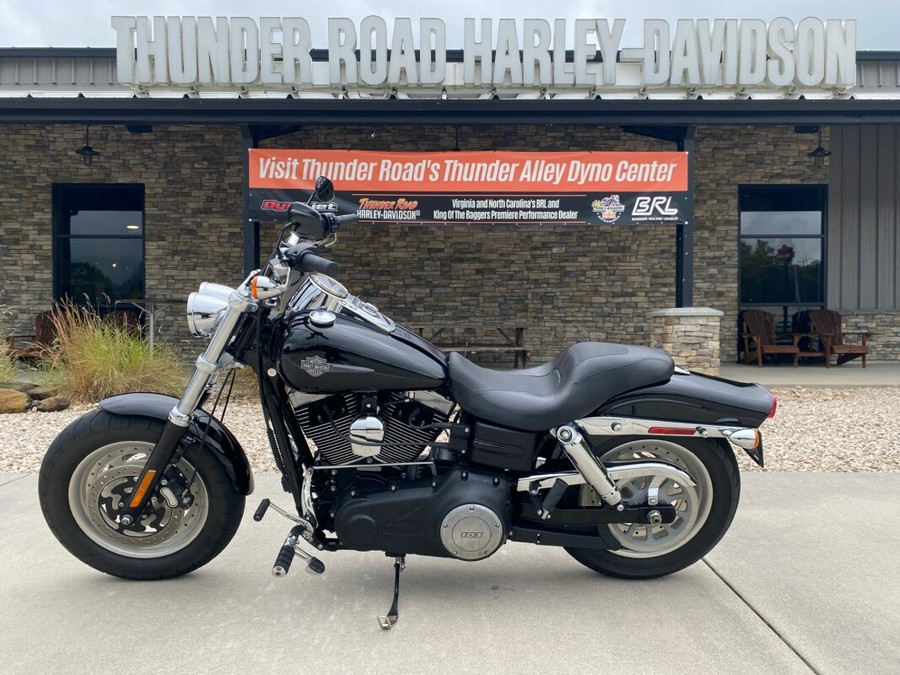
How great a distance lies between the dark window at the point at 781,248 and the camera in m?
13.2

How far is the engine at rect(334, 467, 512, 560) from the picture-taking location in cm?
270

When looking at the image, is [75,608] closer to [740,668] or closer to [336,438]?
[336,438]

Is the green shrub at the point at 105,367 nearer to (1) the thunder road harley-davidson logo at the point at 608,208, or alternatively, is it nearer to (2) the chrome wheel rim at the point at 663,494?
(2) the chrome wheel rim at the point at 663,494

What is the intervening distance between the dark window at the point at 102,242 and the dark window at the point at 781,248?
11.3 m

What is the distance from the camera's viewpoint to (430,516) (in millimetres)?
2727

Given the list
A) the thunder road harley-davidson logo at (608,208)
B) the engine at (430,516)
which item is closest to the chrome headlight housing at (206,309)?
the engine at (430,516)

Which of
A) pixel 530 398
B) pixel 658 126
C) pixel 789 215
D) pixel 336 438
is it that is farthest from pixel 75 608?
pixel 789 215

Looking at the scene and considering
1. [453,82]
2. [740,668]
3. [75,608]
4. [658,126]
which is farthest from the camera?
[453,82]

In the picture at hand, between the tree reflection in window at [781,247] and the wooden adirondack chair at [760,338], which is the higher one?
the tree reflection in window at [781,247]

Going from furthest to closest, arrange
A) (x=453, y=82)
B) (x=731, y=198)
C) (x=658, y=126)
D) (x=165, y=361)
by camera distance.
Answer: (x=731, y=198) < (x=453, y=82) < (x=658, y=126) < (x=165, y=361)

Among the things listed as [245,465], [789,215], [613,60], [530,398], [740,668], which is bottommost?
[740,668]

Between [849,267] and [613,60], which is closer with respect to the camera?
[613,60]

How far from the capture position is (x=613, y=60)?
34.3 ft

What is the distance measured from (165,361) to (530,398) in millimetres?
5961
